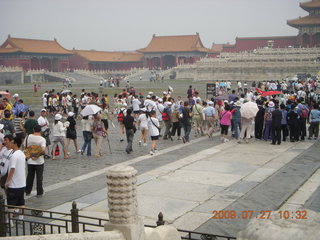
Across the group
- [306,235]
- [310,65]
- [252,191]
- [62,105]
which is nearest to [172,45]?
[310,65]

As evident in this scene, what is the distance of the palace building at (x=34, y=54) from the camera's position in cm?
6406

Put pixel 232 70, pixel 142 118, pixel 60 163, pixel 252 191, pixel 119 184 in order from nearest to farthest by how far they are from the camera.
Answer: pixel 119 184, pixel 252 191, pixel 60 163, pixel 142 118, pixel 232 70

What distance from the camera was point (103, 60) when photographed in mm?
74875

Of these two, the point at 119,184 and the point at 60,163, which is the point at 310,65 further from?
the point at 119,184

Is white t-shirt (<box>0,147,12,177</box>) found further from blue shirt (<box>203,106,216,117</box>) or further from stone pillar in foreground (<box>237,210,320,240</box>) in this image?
blue shirt (<box>203,106,216,117</box>)

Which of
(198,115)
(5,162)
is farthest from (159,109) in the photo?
(5,162)

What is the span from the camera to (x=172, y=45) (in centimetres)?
7688

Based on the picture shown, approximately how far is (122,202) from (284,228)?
6.74 ft

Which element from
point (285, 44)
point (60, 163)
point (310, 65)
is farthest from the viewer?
point (285, 44)

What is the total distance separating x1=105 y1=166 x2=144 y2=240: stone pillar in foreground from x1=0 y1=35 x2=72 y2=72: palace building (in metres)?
62.3

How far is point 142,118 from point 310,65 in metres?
42.6

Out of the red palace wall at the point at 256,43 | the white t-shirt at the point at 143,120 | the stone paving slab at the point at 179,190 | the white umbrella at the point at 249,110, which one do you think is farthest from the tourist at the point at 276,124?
the red palace wall at the point at 256,43

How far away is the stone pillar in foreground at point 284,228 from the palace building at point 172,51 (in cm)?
7209

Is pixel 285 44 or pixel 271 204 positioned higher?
pixel 285 44
